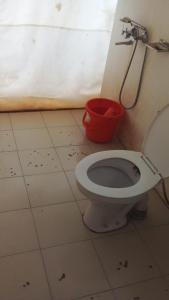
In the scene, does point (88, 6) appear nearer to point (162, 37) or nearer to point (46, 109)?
point (162, 37)

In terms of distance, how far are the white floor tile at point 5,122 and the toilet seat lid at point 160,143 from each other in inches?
47.2

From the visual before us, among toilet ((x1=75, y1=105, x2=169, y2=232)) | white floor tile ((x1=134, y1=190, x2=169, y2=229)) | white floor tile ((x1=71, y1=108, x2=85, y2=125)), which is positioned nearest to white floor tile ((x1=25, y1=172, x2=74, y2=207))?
toilet ((x1=75, y1=105, x2=169, y2=232))

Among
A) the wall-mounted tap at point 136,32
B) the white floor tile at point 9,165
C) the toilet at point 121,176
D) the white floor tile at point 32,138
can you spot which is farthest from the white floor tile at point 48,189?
the wall-mounted tap at point 136,32

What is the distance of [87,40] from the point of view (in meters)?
Result: 2.39

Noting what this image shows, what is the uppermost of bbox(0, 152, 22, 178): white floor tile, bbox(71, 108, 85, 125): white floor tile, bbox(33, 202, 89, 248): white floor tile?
bbox(71, 108, 85, 125): white floor tile

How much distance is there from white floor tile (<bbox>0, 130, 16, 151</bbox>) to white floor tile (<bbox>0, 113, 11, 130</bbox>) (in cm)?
5

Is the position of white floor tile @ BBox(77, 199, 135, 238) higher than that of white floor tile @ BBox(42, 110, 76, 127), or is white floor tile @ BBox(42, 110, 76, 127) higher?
white floor tile @ BBox(42, 110, 76, 127)

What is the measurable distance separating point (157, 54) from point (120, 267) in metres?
1.22

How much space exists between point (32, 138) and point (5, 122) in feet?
0.97

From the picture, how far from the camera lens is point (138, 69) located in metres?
2.10

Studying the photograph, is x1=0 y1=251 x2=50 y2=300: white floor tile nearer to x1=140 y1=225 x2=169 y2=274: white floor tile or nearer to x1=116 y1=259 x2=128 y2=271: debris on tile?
x1=116 y1=259 x2=128 y2=271: debris on tile

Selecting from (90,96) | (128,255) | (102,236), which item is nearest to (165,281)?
(128,255)

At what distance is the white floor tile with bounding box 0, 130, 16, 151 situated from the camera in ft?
7.31

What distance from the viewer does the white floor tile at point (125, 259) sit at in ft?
4.97
